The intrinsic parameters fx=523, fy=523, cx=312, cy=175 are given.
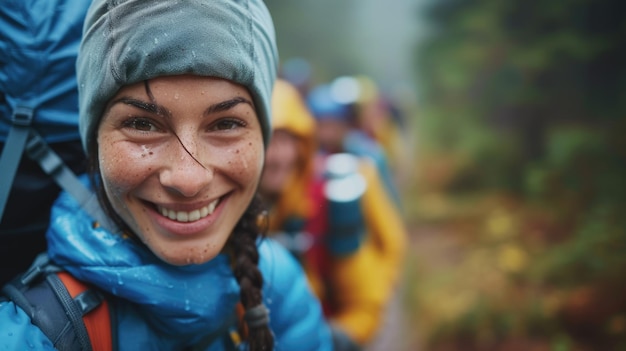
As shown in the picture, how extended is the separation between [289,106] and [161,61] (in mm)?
2755

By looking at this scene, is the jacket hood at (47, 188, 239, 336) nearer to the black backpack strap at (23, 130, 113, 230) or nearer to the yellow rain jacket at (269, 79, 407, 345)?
the black backpack strap at (23, 130, 113, 230)

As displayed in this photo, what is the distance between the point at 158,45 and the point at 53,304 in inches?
33.7

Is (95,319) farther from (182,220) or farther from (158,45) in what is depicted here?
(158,45)

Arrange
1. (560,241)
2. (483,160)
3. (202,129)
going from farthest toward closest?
(483,160)
(560,241)
(202,129)

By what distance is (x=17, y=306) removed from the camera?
160 cm

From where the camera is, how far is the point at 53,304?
1.61m

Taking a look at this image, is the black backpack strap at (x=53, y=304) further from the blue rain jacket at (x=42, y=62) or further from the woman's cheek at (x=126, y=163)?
the blue rain jacket at (x=42, y=62)

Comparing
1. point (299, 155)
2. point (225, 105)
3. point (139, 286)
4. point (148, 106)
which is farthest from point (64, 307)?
point (299, 155)

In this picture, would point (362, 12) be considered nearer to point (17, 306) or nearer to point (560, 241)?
point (560, 241)

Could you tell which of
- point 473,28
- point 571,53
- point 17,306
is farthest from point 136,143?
point 473,28

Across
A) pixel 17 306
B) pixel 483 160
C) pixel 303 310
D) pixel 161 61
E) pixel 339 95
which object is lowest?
pixel 339 95

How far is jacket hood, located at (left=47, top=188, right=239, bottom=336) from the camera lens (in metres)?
1.67

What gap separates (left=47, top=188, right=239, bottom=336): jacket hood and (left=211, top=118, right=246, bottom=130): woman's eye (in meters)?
0.48

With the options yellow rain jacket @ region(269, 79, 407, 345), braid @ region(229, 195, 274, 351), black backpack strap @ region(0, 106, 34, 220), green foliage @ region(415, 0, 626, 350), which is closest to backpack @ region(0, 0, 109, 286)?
black backpack strap @ region(0, 106, 34, 220)
